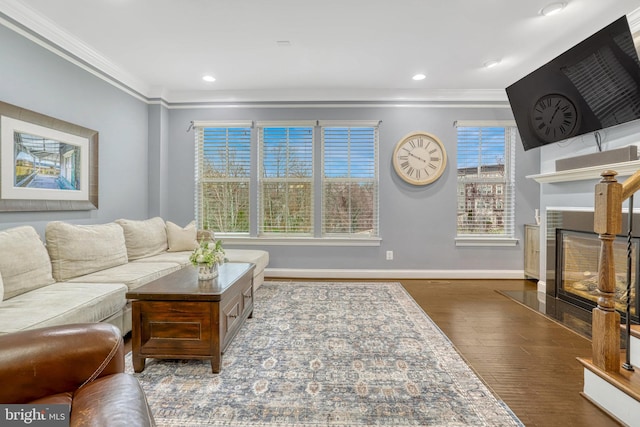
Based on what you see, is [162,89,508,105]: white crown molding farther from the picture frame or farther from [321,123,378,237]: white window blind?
the picture frame

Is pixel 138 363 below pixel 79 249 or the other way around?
below

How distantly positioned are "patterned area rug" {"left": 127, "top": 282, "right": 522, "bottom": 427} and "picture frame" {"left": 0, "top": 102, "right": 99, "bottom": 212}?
68.6 inches

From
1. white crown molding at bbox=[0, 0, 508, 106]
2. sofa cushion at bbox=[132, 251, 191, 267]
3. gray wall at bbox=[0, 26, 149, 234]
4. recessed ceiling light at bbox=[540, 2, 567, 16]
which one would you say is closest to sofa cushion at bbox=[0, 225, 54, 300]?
gray wall at bbox=[0, 26, 149, 234]

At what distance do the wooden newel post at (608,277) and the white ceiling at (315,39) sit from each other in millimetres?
1796

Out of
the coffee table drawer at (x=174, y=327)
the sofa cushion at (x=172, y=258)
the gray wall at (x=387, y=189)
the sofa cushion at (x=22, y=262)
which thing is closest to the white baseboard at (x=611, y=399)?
the coffee table drawer at (x=174, y=327)

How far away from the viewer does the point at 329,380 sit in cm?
177

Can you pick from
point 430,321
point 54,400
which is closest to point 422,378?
point 430,321

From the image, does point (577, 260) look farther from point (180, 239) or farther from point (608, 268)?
point (180, 239)

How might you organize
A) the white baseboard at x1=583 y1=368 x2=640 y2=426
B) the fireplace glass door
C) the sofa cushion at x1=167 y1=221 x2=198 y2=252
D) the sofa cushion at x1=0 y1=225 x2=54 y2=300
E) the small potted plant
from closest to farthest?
the white baseboard at x1=583 y1=368 x2=640 y2=426, the sofa cushion at x1=0 y1=225 x2=54 y2=300, the small potted plant, the fireplace glass door, the sofa cushion at x1=167 y1=221 x2=198 y2=252

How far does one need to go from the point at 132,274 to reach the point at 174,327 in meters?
1.00

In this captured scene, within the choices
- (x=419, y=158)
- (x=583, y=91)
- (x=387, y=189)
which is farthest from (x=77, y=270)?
(x=583, y=91)

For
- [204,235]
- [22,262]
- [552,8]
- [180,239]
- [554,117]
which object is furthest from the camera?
[204,235]

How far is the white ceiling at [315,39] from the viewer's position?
7.91 ft

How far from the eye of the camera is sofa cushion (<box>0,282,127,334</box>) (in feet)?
5.19
